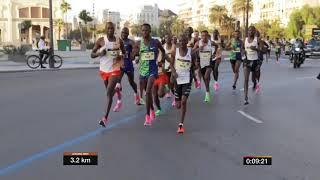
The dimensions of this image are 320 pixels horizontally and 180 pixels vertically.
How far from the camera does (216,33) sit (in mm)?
14477

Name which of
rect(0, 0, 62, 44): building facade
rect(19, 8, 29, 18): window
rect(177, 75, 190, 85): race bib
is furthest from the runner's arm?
rect(19, 8, 29, 18): window

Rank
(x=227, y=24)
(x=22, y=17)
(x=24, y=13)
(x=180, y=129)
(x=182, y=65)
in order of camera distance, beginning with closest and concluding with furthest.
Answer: (x=180, y=129) < (x=182, y=65) < (x=227, y=24) < (x=22, y=17) < (x=24, y=13)

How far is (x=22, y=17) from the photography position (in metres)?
110

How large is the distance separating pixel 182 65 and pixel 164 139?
159cm

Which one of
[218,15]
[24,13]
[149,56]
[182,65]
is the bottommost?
[182,65]

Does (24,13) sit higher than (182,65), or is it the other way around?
(24,13)

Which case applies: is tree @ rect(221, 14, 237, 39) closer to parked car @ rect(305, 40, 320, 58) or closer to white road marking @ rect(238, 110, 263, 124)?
parked car @ rect(305, 40, 320, 58)

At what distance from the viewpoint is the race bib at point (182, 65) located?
8.85 m

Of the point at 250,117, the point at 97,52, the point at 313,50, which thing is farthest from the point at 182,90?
the point at 313,50

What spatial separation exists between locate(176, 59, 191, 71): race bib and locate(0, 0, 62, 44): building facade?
100m

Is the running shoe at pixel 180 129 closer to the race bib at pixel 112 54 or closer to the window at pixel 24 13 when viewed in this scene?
the race bib at pixel 112 54

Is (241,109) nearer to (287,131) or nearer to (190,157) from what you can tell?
(287,131)

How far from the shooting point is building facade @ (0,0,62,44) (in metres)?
107

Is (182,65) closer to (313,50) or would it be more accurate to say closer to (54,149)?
(54,149)
